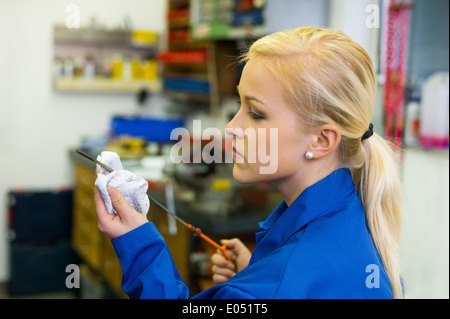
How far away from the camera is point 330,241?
840 mm

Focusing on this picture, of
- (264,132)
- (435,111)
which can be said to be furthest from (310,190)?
(435,111)

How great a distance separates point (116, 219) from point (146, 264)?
0.10 meters

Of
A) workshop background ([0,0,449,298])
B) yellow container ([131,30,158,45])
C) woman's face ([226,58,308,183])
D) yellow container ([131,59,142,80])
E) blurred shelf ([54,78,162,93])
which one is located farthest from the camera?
yellow container ([131,59,142,80])

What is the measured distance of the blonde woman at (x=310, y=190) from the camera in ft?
2.65

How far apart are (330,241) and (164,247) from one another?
0.95 ft

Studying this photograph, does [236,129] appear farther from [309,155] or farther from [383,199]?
[383,199]

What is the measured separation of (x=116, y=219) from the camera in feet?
2.83

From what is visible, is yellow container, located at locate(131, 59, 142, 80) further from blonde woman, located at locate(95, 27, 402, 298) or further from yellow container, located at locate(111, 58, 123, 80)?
blonde woman, located at locate(95, 27, 402, 298)

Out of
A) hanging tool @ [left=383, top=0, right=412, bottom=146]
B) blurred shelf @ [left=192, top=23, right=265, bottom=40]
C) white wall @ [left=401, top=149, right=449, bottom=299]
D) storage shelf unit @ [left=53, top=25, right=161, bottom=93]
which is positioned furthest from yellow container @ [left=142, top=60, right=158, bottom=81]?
white wall @ [left=401, top=149, right=449, bottom=299]

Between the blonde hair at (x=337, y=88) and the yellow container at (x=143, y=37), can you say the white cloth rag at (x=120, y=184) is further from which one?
the yellow container at (x=143, y=37)

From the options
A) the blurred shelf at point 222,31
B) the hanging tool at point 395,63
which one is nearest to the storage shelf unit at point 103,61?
the blurred shelf at point 222,31

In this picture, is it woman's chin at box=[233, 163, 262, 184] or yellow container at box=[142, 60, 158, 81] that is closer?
woman's chin at box=[233, 163, 262, 184]

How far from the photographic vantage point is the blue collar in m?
0.90

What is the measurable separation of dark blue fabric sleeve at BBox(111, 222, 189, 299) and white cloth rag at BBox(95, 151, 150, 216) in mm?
61
